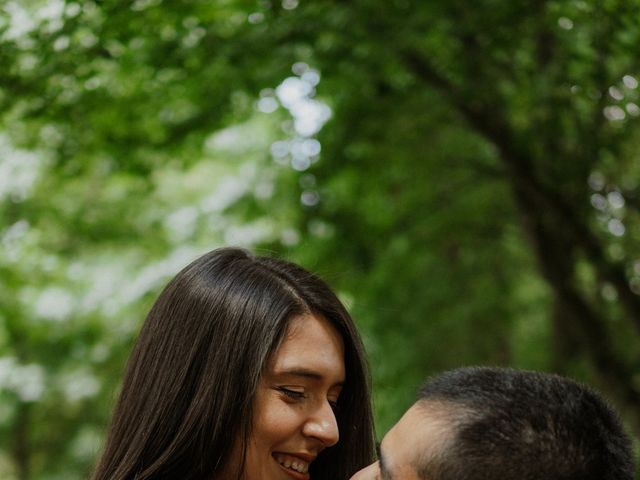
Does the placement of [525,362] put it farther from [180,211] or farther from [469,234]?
[180,211]

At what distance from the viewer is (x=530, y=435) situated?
2189mm

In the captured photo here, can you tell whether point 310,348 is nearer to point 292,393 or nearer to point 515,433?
point 292,393

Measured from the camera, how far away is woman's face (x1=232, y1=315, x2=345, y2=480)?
3100 millimetres

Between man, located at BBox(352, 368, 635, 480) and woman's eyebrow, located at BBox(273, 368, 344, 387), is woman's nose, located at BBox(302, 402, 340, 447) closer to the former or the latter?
woman's eyebrow, located at BBox(273, 368, 344, 387)

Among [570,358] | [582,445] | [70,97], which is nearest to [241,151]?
[570,358]

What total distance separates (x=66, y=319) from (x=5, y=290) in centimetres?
97

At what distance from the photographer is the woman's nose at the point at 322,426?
3.11 m

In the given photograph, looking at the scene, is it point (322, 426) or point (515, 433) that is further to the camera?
point (322, 426)

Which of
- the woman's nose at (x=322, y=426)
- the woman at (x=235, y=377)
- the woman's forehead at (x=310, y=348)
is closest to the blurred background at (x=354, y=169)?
the woman at (x=235, y=377)

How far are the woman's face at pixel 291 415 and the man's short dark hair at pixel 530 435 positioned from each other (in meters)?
0.83

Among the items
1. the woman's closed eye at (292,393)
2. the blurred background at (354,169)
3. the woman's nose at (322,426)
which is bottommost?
the blurred background at (354,169)

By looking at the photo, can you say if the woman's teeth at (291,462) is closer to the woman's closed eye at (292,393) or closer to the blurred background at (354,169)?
the woman's closed eye at (292,393)

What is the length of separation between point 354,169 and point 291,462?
549 centimetres

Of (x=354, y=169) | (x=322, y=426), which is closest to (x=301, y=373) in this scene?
Result: (x=322, y=426)
